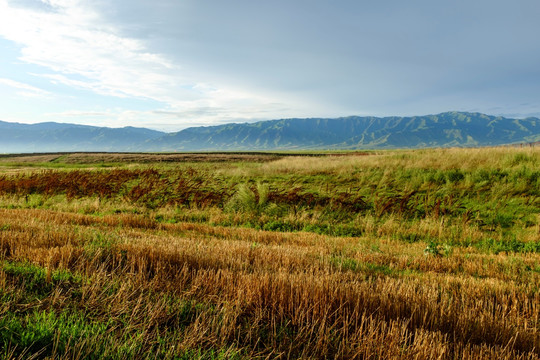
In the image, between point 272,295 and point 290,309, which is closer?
point 290,309

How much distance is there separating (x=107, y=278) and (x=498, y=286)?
5028 mm

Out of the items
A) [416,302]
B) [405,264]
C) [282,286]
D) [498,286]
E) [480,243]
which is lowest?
[480,243]

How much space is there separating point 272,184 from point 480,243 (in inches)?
438

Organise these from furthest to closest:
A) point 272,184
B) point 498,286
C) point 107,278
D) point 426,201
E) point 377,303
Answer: point 272,184 → point 426,201 → point 498,286 → point 107,278 → point 377,303

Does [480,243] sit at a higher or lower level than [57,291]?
lower

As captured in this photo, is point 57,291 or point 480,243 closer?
point 57,291

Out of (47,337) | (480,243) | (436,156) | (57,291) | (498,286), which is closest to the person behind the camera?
(47,337)

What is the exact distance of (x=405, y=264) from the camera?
6008 mm

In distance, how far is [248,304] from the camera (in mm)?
2867

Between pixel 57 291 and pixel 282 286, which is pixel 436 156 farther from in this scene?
pixel 57 291

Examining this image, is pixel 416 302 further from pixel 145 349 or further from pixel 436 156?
pixel 436 156

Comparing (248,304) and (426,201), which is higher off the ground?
(248,304)

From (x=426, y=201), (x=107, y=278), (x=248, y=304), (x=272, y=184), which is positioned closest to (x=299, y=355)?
(x=248, y=304)

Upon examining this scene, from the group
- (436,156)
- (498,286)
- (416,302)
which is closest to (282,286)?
(416,302)
